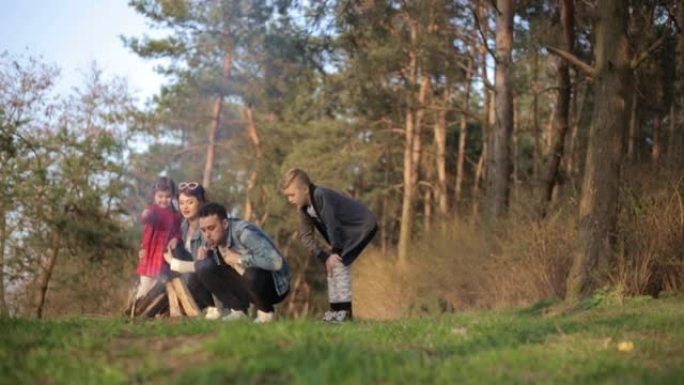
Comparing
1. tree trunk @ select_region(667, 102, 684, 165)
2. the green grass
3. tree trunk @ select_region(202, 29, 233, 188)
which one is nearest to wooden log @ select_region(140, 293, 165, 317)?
the green grass

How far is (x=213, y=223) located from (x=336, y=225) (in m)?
1.24

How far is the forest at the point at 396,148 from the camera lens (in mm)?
12898

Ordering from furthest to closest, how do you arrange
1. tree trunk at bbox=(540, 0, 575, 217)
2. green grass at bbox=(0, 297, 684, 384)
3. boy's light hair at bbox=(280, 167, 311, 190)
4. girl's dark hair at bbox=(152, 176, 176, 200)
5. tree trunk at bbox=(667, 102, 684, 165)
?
tree trunk at bbox=(540, 0, 575, 217) < tree trunk at bbox=(667, 102, 684, 165) < girl's dark hair at bbox=(152, 176, 176, 200) < boy's light hair at bbox=(280, 167, 311, 190) < green grass at bbox=(0, 297, 684, 384)

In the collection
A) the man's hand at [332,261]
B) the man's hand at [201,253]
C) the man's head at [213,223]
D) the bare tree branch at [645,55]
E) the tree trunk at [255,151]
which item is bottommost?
the man's hand at [332,261]

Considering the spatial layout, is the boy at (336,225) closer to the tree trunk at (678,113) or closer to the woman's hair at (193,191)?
the woman's hair at (193,191)

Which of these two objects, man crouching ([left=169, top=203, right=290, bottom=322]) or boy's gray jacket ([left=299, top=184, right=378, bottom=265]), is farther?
boy's gray jacket ([left=299, top=184, right=378, bottom=265])

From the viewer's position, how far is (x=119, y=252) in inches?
1277

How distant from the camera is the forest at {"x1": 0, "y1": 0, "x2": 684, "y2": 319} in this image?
12.9 meters

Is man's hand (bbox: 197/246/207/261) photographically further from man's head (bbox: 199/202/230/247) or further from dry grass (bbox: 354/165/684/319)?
dry grass (bbox: 354/165/684/319)

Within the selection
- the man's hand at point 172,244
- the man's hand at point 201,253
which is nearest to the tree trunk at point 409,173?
the man's hand at point 172,244

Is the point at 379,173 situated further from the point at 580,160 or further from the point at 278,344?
the point at 278,344

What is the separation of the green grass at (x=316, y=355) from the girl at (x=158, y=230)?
3.66m

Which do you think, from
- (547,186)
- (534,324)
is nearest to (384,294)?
(547,186)

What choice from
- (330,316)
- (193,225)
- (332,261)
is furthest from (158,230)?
(330,316)
